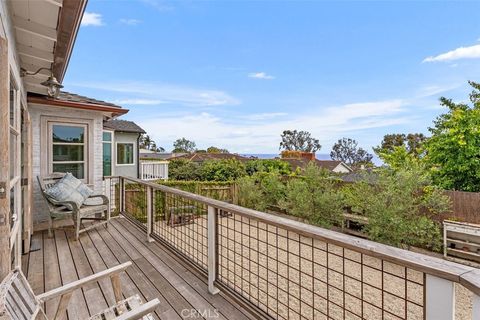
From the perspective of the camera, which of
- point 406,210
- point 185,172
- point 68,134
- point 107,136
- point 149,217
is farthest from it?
point 185,172

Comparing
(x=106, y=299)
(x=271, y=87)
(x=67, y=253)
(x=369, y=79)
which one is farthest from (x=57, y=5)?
(x=271, y=87)

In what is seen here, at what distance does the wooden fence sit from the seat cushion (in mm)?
7285

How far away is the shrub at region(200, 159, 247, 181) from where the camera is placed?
12.6 meters

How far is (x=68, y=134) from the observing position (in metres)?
4.79

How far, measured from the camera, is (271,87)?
1841 centimetres

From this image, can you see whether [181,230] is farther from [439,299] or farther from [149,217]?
[439,299]

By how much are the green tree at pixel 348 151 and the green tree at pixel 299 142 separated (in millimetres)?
4244

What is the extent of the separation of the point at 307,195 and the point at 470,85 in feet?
24.8

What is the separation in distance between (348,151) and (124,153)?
129 ft

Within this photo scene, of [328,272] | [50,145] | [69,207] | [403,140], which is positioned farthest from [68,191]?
[403,140]

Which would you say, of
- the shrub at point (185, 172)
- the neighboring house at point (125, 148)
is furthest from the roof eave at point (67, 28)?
the shrub at point (185, 172)

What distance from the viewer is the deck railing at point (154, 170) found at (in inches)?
496

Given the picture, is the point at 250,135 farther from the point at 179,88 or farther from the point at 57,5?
the point at 57,5

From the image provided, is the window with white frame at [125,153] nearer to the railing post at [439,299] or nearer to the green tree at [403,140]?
the railing post at [439,299]
